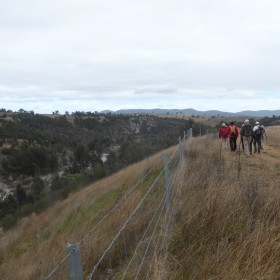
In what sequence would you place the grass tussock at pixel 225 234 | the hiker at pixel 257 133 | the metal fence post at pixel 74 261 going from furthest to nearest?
1. the hiker at pixel 257 133
2. the grass tussock at pixel 225 234
3. the metal fence post at pixel 74 261

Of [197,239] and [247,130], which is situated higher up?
[247,130]

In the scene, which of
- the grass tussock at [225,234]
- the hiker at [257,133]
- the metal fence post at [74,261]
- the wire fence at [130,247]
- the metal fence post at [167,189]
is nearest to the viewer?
the metal fence post at [74,261]

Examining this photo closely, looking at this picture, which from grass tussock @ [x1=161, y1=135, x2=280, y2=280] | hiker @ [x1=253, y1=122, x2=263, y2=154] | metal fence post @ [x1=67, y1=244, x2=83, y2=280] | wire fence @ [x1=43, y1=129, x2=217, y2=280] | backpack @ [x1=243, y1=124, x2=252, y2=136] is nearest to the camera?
metal fence post @ [x1=67, y1=244, x2=83, y2=280]

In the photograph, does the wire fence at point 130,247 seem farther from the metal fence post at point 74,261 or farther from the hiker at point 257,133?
the hiker at point 257,133

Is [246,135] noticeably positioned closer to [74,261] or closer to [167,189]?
[167,189]

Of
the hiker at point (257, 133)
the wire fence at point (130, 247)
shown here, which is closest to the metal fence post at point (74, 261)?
the wire fence at point (130, 247)

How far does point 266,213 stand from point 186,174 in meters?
2.88

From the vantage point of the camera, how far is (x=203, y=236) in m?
4.35

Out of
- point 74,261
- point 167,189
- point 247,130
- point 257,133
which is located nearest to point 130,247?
point 167,189

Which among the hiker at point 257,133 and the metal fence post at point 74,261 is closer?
the metal fence post at point 74,261

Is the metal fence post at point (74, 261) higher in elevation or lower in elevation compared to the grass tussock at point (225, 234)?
higher

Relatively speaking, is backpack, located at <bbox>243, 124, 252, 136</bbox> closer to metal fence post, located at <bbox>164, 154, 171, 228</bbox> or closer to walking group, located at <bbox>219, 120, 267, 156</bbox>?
walking group, located at <bbox>219, 120, 267, 156</bbox>

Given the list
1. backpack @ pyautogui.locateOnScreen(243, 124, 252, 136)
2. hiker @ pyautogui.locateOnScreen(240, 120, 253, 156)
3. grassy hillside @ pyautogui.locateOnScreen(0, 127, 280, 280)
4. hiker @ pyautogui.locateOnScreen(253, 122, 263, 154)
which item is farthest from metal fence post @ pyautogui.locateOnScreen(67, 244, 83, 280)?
hiker @ pyautogui.locateOnScreen(253, 122, 263, 154)

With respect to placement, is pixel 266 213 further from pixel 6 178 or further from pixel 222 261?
pixel 6 178
